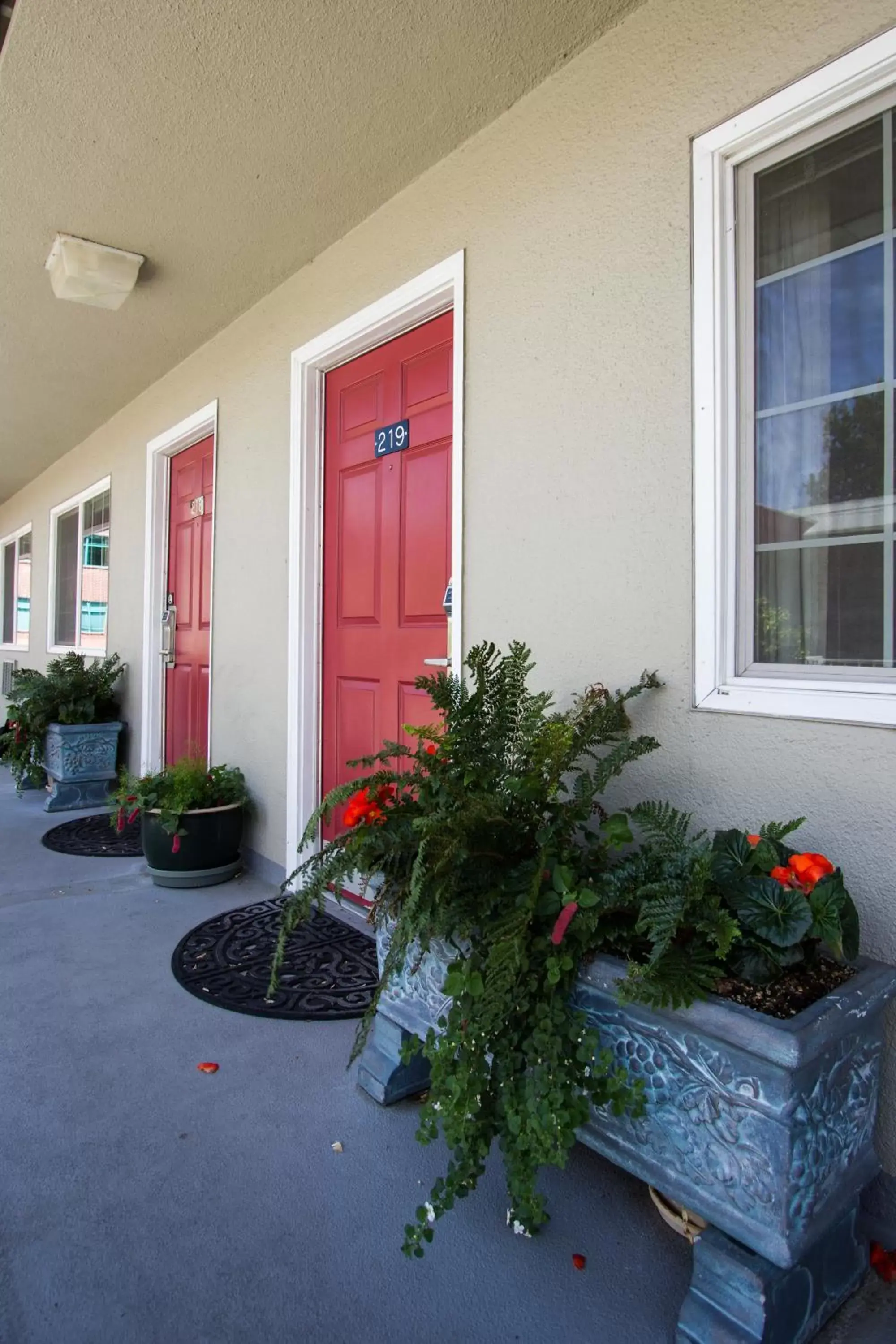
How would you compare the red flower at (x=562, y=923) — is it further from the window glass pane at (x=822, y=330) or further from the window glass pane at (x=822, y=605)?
the window glass pane at (x=822, y=330)

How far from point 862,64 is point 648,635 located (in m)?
1.18

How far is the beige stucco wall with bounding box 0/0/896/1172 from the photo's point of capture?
4.97 feet

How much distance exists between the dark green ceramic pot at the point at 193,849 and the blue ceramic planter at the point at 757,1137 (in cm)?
235

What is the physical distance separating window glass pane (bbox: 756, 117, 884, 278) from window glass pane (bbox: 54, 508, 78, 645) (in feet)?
19.3

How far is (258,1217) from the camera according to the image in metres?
1.39

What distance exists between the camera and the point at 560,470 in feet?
6.72

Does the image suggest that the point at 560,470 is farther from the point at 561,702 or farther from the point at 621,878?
the point at 621,878

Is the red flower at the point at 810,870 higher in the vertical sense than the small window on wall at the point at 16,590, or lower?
lower

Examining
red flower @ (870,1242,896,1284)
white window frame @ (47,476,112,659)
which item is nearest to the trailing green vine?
red flower @ (870,1242,896,1284)

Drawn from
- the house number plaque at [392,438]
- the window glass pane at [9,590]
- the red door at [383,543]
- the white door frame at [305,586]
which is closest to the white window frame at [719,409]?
the red door at [383,543]

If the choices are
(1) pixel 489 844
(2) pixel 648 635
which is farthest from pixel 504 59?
(1) pixel 489 844

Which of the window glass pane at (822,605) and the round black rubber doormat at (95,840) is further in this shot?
the round black rubber doormat at (95,840)

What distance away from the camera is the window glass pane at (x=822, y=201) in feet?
4.98

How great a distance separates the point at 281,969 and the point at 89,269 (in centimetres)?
290
